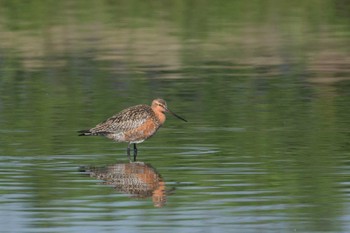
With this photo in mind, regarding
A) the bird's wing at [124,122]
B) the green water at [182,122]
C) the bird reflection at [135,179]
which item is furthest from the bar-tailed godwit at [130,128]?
the bird reflection at [135,179]

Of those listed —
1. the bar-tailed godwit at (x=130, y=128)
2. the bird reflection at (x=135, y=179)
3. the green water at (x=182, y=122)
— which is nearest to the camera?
the green water at (x=182, y=122)

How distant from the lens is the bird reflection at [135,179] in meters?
14.5

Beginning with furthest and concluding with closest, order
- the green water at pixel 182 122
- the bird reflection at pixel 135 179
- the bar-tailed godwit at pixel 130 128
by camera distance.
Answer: the bar-tailed godwit at pixel 130 128
the bird reflection at pixel 135 179
the green water at pixel 182 122

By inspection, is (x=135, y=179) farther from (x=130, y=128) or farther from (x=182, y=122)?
(x=182, y=122)

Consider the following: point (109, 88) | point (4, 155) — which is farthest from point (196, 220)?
point (109, 88)

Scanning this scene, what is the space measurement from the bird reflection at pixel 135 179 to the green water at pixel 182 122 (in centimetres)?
2

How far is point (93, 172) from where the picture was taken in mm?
15867

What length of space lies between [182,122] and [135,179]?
4687mm

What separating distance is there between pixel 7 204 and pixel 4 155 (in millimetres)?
3324

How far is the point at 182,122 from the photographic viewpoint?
2009 cm

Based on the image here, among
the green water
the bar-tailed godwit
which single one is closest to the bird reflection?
the green water

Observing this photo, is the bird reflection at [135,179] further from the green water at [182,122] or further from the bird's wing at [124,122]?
the bird's wing at [124,122]

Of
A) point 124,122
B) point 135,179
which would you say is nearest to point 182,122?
point 124,122

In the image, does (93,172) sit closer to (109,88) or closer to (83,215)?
(83,215)
